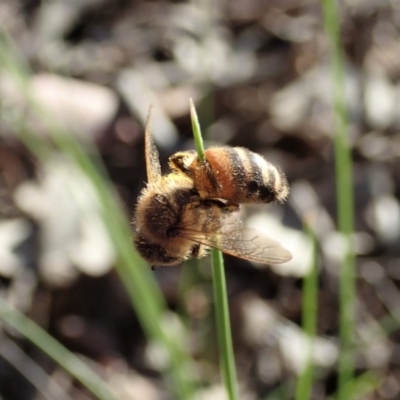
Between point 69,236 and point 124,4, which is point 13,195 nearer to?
point 69,236

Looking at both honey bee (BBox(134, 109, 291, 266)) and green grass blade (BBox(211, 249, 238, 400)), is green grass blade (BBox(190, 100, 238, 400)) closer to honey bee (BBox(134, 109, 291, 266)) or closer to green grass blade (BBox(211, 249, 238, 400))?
green grass blade (BBox(211, 249, 238, 400))

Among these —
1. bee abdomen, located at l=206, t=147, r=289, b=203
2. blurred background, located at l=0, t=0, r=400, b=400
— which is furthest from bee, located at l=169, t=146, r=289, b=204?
blurred background, located at l=0, t=0, r=400, b=400

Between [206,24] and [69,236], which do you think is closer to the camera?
[69,236]

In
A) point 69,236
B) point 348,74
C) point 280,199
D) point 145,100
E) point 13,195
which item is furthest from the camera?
point 348,74

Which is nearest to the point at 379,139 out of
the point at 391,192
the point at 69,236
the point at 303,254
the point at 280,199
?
the point at 391,192

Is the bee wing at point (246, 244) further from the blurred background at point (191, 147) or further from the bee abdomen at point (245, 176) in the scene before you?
the blurred background at point (191, 147)

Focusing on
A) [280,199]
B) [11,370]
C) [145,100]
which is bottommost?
[11,370]

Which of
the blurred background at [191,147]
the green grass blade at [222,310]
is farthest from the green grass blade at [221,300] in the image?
the blurred background at [191,147]

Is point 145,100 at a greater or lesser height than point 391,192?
greater
